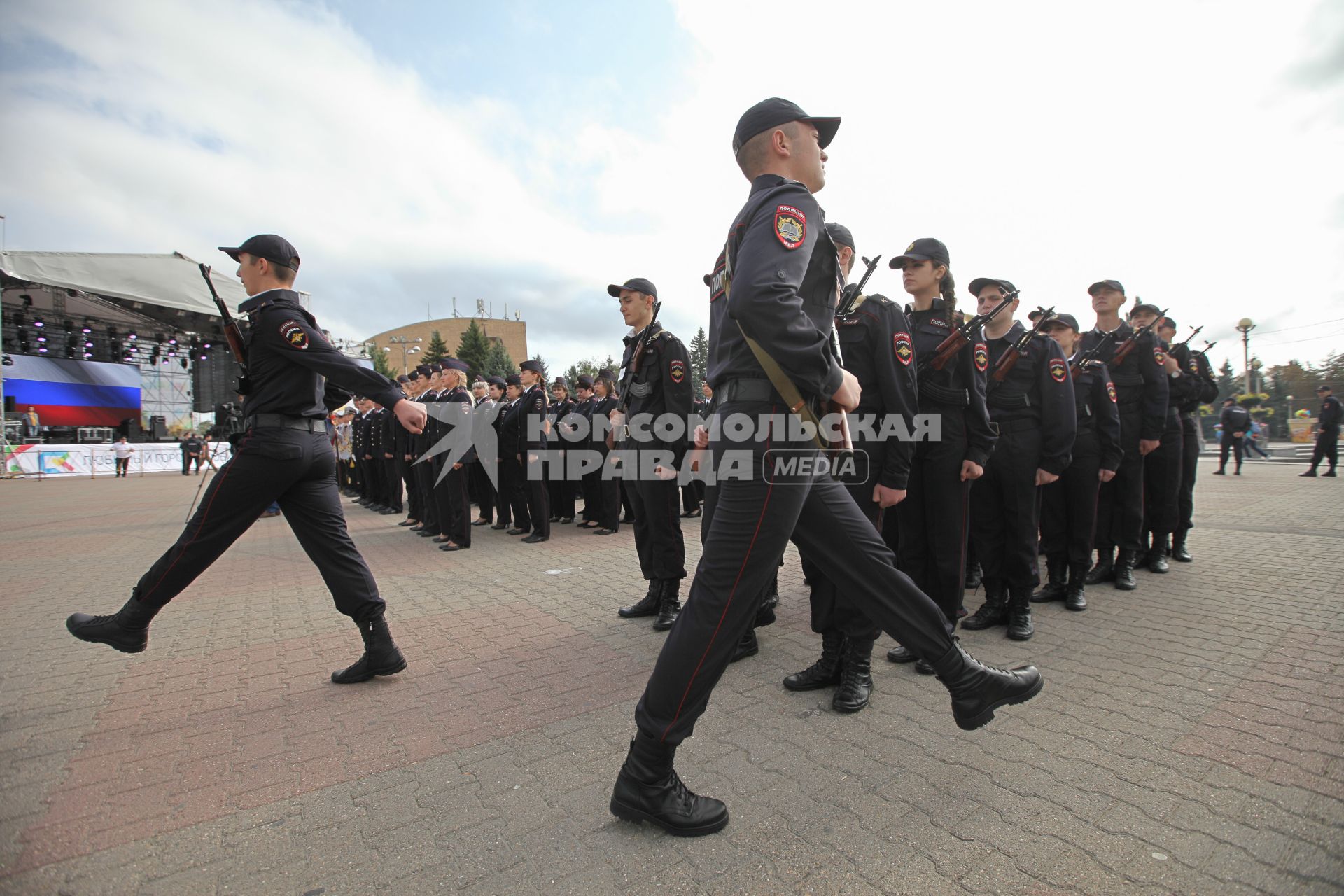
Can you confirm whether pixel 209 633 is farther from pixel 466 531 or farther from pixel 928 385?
pixel 928 385

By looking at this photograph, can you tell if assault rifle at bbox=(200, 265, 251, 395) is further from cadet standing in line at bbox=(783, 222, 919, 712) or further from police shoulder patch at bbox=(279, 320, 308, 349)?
cadet standing in line at bbox=(783, 222, 919, 712)

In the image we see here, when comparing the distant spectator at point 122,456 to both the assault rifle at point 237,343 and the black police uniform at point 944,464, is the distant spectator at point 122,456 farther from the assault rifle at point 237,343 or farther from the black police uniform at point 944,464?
the black police uniform at point 944,464

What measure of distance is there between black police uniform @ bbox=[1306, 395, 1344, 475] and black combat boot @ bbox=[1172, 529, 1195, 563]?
37.4 feet

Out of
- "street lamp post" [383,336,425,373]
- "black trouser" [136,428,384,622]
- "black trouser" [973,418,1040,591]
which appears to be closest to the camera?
"black trouser" [136,428,384,622]

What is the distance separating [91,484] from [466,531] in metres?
21.8

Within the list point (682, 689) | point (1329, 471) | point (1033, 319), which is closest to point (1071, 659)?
point (1033, 319)

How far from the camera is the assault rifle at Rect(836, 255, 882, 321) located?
3076mm

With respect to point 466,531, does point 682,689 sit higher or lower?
higher

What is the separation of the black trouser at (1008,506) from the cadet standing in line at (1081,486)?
2.51 ft

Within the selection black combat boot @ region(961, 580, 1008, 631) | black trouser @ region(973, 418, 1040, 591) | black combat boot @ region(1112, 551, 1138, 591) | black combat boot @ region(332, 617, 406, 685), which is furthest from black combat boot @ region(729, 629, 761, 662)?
black combat boot @ region(1112, 551, 1138, 591)

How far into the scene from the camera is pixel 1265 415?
2612 centimetres

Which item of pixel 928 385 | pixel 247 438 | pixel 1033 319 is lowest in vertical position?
pixel 247 438

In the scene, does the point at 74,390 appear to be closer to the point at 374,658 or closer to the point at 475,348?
the point at 475,348

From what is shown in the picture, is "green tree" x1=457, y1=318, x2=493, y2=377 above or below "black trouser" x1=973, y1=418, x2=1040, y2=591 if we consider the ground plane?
above
